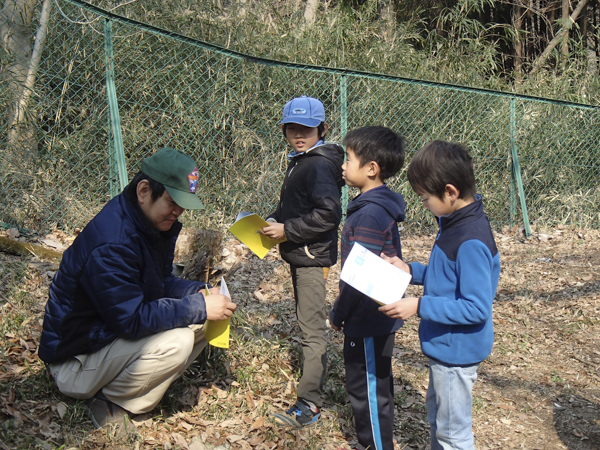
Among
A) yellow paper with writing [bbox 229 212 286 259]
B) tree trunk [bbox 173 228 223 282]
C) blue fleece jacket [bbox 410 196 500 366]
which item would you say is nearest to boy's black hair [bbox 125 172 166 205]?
yellow paper with writing [bbox 229 212 286 259]

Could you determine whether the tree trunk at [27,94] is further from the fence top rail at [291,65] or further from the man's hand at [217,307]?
the man's hand at [217,307]

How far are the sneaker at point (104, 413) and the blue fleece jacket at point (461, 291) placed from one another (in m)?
1.54

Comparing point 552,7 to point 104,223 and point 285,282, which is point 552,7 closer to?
point 285,282

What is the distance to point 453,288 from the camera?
2.11 meters

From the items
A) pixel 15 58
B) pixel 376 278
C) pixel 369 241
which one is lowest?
pixel 376 278

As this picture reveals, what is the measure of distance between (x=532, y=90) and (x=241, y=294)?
7017mm

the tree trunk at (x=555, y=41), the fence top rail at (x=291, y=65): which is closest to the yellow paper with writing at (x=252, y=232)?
the fence top rail at (x=291, y=65)

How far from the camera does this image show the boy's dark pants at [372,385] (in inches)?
99.3

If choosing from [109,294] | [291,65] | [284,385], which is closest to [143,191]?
[109,294]

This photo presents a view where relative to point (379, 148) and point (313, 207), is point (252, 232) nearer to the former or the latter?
point (313, 207)

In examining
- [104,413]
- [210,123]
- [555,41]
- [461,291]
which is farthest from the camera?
[555,41]

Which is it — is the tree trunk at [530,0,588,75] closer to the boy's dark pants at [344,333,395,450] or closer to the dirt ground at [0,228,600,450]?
the dirt ground at [0,228,600,450]

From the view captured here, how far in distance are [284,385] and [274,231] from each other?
1018 mm

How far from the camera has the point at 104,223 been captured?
2.45m
